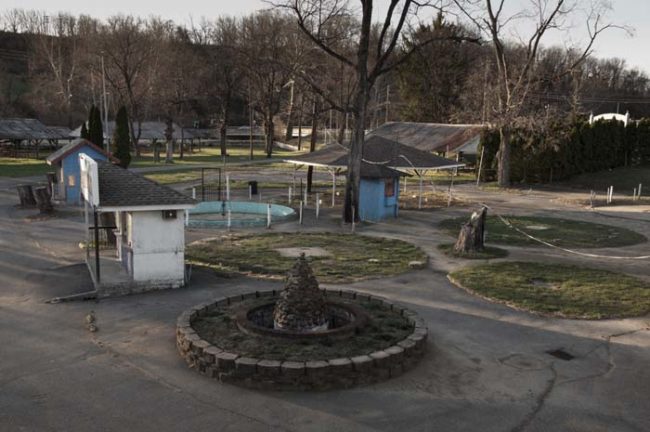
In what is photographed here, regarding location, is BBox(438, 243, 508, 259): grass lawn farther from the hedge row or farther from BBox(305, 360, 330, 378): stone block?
the hedge row

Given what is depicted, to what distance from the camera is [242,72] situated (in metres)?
69.2

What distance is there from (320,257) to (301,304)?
289 inches

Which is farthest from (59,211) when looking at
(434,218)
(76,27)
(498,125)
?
(76,27)

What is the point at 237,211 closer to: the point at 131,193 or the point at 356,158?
the point at 356,158

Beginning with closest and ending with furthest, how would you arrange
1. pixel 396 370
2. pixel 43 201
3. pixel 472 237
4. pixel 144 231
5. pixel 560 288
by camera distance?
pixel 396 370
pixel 144 231
pixel 560 288
pixel 472 237
pixel 43 201

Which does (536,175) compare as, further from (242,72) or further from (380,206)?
(242,72)

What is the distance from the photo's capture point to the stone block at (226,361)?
8352 millimetres

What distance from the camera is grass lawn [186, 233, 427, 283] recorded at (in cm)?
1509

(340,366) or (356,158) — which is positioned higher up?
(356,158)

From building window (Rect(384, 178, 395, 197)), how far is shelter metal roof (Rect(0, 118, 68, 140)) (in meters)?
42.0

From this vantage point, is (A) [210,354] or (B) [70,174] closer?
(A) [210,354]

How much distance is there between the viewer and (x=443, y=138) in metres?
46.7

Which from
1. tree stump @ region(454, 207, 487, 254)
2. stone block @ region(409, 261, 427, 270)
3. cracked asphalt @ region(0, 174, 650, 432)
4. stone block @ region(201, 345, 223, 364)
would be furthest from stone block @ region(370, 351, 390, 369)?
tree stump @ region(454, 207, 487, 254)

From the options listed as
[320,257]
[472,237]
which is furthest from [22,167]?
[472,237]
